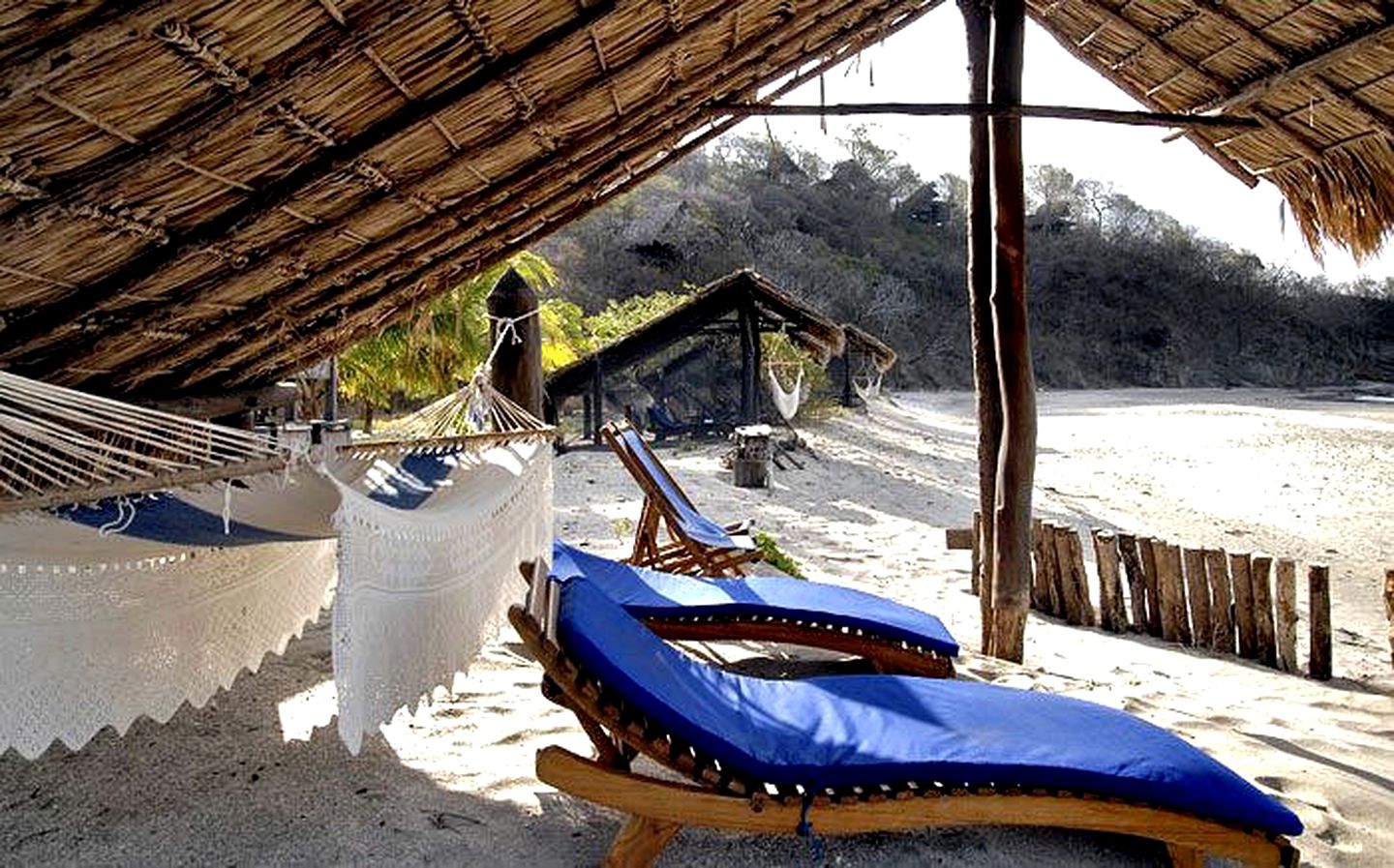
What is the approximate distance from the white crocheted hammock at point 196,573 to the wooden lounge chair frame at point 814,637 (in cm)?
74

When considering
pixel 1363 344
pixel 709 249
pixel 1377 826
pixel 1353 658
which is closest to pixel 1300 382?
pixel 1363 344

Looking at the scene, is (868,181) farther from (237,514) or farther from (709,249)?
(237,514)

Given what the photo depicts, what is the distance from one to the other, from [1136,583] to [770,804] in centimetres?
322

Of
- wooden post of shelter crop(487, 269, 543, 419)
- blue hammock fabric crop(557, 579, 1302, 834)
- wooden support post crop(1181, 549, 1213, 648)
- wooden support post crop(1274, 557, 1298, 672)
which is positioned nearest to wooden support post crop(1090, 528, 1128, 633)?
wooden support post crop(1181, 549, 1213, 648)

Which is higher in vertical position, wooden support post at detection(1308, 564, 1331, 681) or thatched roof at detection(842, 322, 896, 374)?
thatched roof at detection(842, 322, 896, 374)

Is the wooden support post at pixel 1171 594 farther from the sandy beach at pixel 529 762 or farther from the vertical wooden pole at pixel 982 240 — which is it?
the vertical wooden pole at pixel 982 240

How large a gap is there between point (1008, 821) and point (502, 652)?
2042mm

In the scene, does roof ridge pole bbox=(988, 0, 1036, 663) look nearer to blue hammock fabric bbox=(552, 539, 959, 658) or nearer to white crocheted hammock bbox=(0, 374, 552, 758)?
blue hammock fabric bbox=(552, 539, 959, 658)

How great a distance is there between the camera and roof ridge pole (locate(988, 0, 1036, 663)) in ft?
12.3

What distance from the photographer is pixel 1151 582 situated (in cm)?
434

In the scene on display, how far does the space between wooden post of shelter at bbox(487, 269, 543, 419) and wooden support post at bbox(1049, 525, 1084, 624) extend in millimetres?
2794

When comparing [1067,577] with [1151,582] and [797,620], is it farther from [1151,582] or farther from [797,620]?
[797,620]

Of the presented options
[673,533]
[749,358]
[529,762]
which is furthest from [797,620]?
[749,358]

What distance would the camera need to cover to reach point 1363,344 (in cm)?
3098
